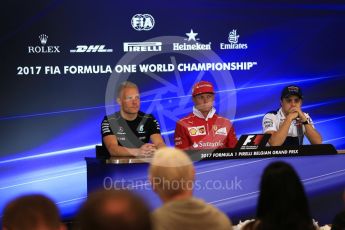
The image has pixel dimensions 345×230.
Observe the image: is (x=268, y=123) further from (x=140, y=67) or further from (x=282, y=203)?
(x=282, y=203)

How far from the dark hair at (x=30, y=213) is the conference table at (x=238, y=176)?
235cm

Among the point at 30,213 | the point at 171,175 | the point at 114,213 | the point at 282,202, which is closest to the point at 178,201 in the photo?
the point at 171,175

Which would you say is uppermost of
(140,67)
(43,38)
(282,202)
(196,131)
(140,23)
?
(140,23)

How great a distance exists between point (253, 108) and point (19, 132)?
257cm

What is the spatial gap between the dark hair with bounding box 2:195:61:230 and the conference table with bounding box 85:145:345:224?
2.35 meters

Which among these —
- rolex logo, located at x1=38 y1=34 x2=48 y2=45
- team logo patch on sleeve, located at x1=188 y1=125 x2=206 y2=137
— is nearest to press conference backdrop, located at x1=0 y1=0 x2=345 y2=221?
rolex logo, located at x1=38 y1=34 x2=48 y2=45

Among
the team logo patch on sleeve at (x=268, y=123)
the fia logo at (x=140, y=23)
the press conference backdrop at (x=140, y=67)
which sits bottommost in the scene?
the team logo patch on sleeve at (x=268, y=123)

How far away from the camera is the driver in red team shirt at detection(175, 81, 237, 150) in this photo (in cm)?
530

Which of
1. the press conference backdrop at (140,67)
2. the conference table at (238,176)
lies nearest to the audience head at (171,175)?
the conference table at (238,176)

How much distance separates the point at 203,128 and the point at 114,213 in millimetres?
3953

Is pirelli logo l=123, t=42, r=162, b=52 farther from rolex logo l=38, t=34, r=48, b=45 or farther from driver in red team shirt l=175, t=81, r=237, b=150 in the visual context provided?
driver in red team shirt l=175, t=81, r=237, b=150

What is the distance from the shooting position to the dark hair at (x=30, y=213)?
189 cm

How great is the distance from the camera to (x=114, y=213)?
146 cm

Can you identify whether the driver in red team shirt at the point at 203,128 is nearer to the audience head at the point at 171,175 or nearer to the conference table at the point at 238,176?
the conference table at the point at 238,176
